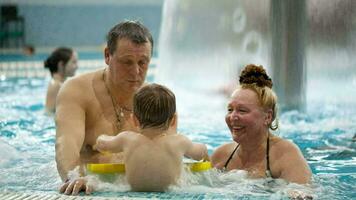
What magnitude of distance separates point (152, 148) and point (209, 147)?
271 centimetres

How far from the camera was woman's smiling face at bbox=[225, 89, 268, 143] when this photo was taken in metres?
3.54

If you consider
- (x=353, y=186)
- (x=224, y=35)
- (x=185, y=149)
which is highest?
(x=224, y=35)

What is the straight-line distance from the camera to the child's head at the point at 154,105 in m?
3.05

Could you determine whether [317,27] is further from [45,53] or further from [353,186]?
[45,53]

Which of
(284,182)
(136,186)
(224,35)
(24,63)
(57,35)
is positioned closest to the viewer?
(136,186)

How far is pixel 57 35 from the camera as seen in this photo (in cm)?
2061

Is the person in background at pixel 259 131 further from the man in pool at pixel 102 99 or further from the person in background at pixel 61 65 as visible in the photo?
the person in background at pixel 61 65

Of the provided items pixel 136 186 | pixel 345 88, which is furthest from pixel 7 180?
pixel 345 88

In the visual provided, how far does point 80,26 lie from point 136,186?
18.3 m

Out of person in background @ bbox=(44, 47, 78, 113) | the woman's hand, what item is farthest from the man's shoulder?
person in background @ bbox=(44, 47, 78, 113)

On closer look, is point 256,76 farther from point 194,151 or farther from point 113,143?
point 113,143

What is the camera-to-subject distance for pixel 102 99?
3.85 meters

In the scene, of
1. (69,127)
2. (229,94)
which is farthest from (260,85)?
(229,94)

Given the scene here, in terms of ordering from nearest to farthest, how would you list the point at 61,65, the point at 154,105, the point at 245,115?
1. the point at 154,105
2. the point at 245,115
3. the point at 61,65
